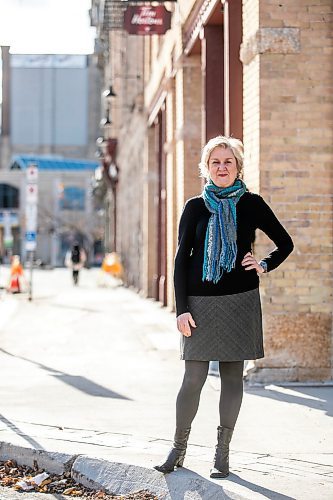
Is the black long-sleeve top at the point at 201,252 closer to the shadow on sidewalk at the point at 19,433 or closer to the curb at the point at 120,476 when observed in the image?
the curb at the point at 120,476

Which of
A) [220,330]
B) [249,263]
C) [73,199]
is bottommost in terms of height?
[220,330]

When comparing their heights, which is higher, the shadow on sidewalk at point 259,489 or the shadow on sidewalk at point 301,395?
the shadow on sidewalk at point 301,395

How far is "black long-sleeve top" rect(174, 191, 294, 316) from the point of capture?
A: 199 inches

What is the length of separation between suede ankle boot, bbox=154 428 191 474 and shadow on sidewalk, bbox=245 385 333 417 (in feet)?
7.66

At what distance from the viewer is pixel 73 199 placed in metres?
96.3

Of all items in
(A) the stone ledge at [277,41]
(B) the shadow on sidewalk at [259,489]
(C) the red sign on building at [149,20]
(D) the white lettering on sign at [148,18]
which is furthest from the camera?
(D) the white lettering on sign at [148,18]

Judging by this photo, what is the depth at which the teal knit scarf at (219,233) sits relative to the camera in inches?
197

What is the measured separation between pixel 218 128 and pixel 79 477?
28.4ft

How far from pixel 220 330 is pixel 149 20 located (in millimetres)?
12958

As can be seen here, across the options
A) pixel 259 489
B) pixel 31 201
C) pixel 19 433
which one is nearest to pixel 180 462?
pixel 259 489

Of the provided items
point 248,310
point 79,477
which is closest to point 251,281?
point 248,310

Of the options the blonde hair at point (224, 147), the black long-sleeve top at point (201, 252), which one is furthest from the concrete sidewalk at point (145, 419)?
the blonde hair at point (224, 147)

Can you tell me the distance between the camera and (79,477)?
5.45 m

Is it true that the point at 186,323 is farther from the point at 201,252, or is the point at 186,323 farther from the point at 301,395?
the point at 301,395
